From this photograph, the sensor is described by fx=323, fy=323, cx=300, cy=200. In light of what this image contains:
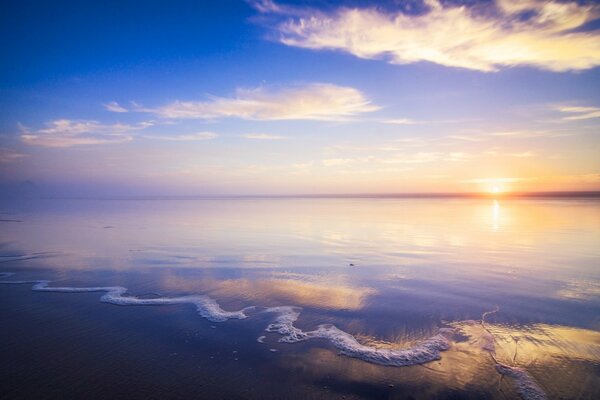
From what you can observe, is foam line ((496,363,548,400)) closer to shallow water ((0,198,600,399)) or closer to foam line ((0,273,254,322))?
shallow water ((0,198,600,399))

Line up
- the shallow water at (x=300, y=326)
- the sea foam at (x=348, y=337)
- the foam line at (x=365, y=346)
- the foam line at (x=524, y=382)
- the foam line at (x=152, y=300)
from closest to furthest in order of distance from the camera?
the foam line at (x=524, y=382) → the shallow water at (x=300, y=326) → the sea foam at (x=348, y=337) → the foam line at (x=365, y=346) → the foam line at (x=152, y=300)

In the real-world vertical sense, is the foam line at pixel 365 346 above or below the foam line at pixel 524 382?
above

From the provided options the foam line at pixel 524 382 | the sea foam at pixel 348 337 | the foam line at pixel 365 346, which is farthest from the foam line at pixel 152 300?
the foam line at pixel 524 382

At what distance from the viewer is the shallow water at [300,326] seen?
5969mm

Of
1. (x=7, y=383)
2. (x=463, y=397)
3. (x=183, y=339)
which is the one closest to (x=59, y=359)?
(x=7, y=383)

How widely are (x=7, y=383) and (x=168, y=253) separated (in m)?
11.9

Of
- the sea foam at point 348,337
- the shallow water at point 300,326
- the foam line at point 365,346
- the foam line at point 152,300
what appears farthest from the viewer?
the foam line at point 152,300

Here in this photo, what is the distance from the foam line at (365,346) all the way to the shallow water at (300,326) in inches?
1.7

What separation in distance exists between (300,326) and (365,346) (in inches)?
72.2

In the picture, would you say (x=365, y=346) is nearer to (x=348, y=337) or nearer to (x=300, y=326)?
(x=348, y=337)

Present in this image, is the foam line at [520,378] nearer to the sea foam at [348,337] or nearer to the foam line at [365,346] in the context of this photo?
the sea foam at [348,337]

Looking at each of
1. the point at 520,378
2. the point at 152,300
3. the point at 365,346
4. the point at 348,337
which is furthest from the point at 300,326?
the point at 152,300

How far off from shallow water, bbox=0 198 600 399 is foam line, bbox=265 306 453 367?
4 cm

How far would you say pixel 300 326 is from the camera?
8.45 metres
